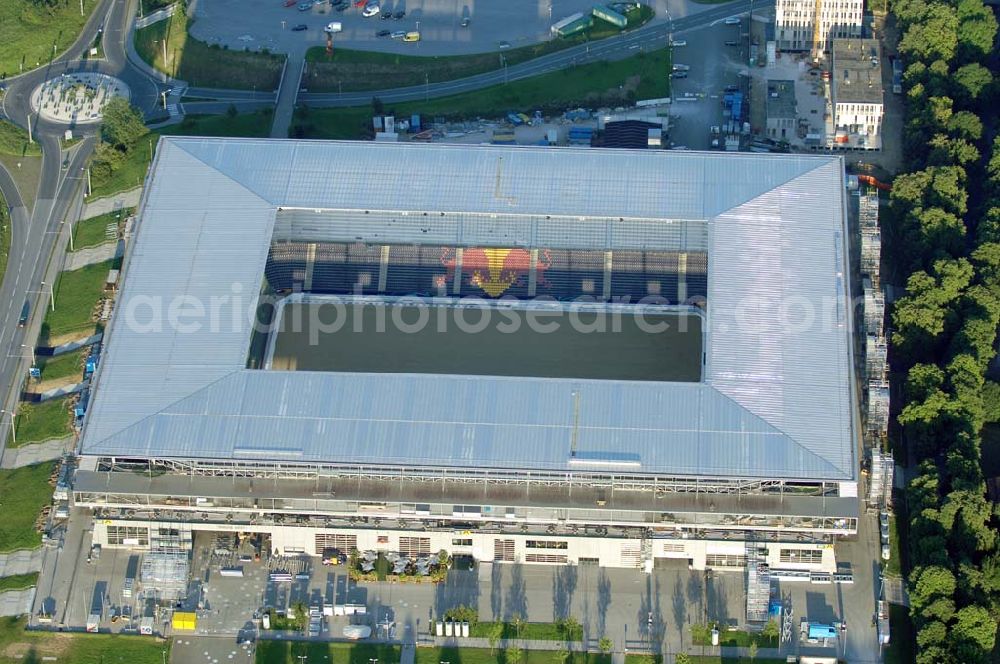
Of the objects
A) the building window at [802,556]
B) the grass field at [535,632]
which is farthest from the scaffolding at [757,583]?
the grass field at [535,632]

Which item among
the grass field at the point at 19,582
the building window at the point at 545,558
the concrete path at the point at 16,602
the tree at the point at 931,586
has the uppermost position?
the building window at the point at 545,558

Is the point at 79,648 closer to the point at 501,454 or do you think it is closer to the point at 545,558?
the point at 501,454

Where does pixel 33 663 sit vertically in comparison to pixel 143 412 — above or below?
below

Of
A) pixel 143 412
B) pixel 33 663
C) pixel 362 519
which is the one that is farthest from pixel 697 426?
pixel 33 663

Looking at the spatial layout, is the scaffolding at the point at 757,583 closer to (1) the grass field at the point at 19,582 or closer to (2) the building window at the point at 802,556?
(2) the building window at the point at 802,556

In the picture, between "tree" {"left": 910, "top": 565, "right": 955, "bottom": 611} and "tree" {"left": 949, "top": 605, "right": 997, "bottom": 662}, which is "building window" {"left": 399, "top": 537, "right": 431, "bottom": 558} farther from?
"tree" {"left": 949, "top": 605, "right": 997, "bottom": 662}

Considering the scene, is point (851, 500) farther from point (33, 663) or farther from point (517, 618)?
point (33, 663)

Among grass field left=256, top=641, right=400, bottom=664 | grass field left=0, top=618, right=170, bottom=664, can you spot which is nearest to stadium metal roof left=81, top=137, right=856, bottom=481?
grass field left=256, top=641, right=400, bottom=664
